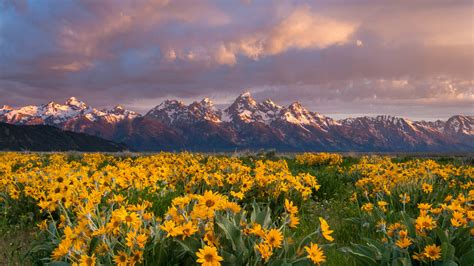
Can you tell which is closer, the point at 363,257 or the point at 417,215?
the point at 363,257

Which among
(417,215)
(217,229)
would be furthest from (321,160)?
(217,229)

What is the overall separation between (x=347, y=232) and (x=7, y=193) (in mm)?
6756

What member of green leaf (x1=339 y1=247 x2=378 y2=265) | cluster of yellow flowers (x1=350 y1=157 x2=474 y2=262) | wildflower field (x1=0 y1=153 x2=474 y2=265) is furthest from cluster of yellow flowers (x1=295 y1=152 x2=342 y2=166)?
green leaf (x1=339 y1=247 x2=378 y2=265)

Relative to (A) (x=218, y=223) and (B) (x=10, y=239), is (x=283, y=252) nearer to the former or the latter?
(A) (x=218, y=223)

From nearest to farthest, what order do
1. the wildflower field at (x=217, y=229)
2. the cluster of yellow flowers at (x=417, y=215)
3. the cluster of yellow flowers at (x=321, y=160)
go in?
the wildflower field at (x=217, y=229), the cluster of yellow flowers at (x=417, y=215), the cluster of yellow flowers at (x=321, y=160)

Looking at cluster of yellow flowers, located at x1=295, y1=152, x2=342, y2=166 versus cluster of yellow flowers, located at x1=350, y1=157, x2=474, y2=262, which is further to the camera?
cluster of yellow flowers, located at x1=295, y1=152, x2=342, y2=166

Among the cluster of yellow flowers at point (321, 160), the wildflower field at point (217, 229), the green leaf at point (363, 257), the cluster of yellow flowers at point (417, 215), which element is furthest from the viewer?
the cluster of yellow flowers at point (321, 160)

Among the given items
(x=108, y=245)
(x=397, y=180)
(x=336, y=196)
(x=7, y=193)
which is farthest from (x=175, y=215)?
(x=336, y=196)

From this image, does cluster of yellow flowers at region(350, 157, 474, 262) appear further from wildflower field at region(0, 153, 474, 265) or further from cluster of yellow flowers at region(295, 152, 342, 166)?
cluster of yellow flowers at region(295, 152, 342, 166)

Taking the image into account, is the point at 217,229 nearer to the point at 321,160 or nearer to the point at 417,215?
the point at 417,215

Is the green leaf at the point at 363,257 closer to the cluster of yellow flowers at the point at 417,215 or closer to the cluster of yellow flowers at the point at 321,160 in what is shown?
the cluster of yellow flowers at the point at 417,215

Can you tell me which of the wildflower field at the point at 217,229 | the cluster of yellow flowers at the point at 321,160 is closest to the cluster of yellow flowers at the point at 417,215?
the wildflower field at the point at 217,229

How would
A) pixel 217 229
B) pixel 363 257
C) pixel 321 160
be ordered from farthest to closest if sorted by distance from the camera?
pixel 321 160 < pixel 363 257 < pixel 217 229

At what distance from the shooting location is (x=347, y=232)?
266 inches
